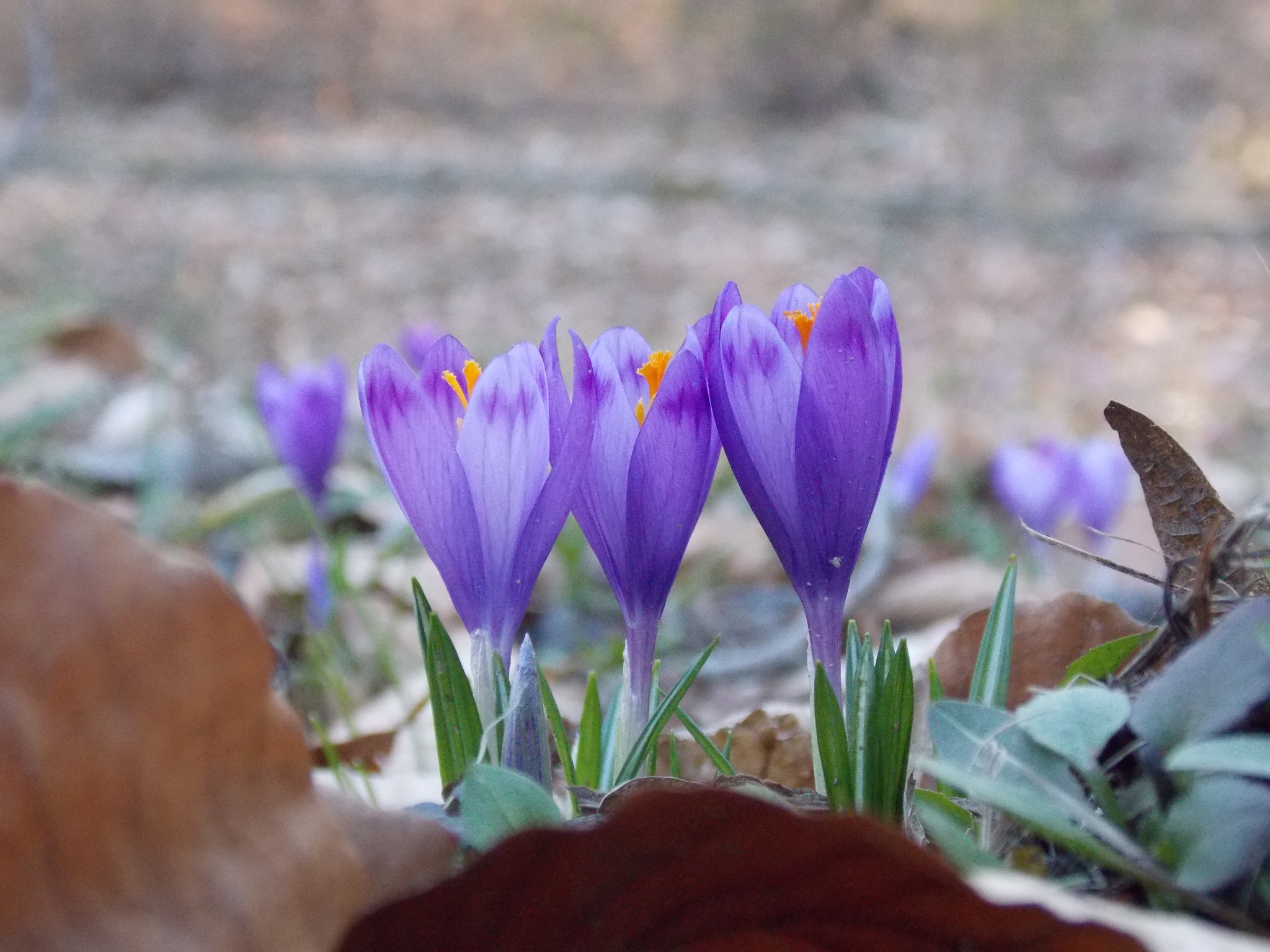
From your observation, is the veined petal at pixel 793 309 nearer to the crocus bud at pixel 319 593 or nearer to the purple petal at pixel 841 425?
the purple petal at pixel 841 425

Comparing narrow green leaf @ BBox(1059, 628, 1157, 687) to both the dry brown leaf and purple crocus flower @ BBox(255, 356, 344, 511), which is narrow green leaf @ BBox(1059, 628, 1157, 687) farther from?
purple crocus flower @ BBox(255, 356, 344, 511)

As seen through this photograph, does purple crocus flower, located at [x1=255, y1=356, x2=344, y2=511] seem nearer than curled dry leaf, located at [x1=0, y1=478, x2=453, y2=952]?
No

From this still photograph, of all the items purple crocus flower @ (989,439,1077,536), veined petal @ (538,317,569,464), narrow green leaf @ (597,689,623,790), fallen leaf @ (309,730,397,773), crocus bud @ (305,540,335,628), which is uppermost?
veined petal @ (538,317,569,464)

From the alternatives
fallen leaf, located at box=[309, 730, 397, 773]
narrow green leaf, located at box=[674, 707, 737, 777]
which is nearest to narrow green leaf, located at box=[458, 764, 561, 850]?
narrow green leaf, located at box=[674, 707, 737, 777]

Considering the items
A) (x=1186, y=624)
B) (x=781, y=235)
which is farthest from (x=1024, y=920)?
(x=781, y=235)

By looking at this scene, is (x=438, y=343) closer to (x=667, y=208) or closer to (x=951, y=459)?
(x=951, y=459)

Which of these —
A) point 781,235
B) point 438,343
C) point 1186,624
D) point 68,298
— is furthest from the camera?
point 781,235
